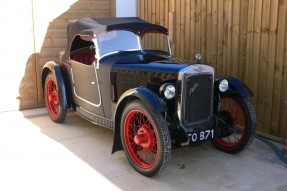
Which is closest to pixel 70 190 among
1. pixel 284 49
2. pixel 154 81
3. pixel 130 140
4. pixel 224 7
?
pixel 130 140

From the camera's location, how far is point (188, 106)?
3.89m

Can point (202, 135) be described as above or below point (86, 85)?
below

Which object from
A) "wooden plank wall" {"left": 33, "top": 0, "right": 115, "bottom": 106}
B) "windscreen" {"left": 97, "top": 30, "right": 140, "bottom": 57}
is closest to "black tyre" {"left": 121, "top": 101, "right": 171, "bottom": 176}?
"windscreen" {"left": 97, "top": 30, "right": 140, "bottom": 57}

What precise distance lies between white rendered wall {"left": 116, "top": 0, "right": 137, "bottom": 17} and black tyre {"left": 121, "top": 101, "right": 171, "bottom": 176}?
376cm

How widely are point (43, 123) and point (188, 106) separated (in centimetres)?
274

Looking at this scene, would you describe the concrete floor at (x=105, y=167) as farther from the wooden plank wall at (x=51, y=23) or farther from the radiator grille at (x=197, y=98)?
the wooden plank wall at (x=51, y=23)

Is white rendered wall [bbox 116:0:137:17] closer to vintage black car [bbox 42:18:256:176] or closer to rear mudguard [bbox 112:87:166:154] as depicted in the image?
vintage black car [bbox 42:18:256:176]

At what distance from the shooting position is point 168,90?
373 centimetres

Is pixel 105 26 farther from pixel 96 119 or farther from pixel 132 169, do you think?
pixel 132 169

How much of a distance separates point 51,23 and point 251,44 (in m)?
3.63

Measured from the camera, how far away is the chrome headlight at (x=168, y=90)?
3732 mm

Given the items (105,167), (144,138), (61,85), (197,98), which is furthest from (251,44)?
(61,85)

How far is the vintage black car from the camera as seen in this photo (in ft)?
12.3

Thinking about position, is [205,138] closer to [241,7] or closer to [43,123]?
[241,7]
